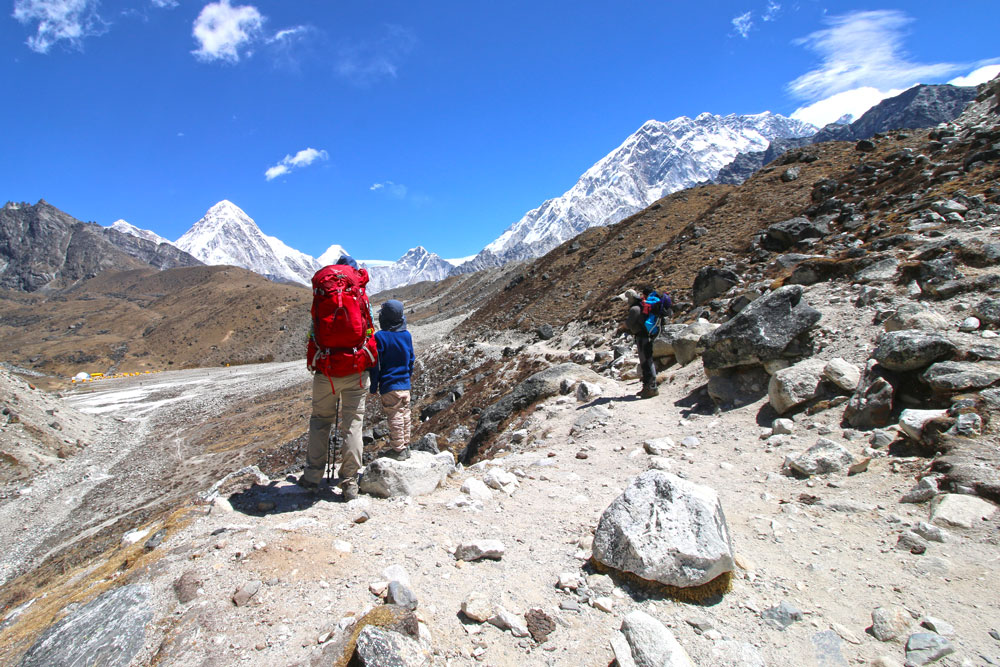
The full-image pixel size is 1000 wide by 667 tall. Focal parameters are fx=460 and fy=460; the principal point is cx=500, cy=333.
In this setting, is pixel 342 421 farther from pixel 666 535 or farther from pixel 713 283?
pixel 713 283

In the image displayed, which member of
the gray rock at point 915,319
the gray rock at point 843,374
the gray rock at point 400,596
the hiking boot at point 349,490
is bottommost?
the gray rock at point 400,596

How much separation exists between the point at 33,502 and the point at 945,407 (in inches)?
1220

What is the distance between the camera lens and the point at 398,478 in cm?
598

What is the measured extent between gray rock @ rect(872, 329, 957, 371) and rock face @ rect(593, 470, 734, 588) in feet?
13.9

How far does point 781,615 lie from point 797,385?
16.2ft

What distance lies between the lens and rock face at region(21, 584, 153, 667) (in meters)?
3.03

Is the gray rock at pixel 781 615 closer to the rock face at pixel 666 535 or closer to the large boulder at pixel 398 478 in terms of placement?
the rock face at pixel 666 535

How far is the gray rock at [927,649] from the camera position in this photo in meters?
2.92

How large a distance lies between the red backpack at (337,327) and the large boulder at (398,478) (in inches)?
49.4

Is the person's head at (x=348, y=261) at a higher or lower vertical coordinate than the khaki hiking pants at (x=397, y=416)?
higher

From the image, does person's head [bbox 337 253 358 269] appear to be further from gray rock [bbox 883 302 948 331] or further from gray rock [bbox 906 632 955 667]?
gray rock [bbox 883 302 948 331]

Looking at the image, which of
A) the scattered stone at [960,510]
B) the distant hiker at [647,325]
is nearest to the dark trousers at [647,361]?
the distant hiker at [647,325]

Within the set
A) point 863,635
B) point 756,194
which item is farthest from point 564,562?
point 756,194

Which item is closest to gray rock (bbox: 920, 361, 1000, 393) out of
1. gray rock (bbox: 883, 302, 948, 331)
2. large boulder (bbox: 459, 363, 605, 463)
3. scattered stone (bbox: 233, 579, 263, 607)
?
gray rock (bbox: 883, 302, 948, 331)
